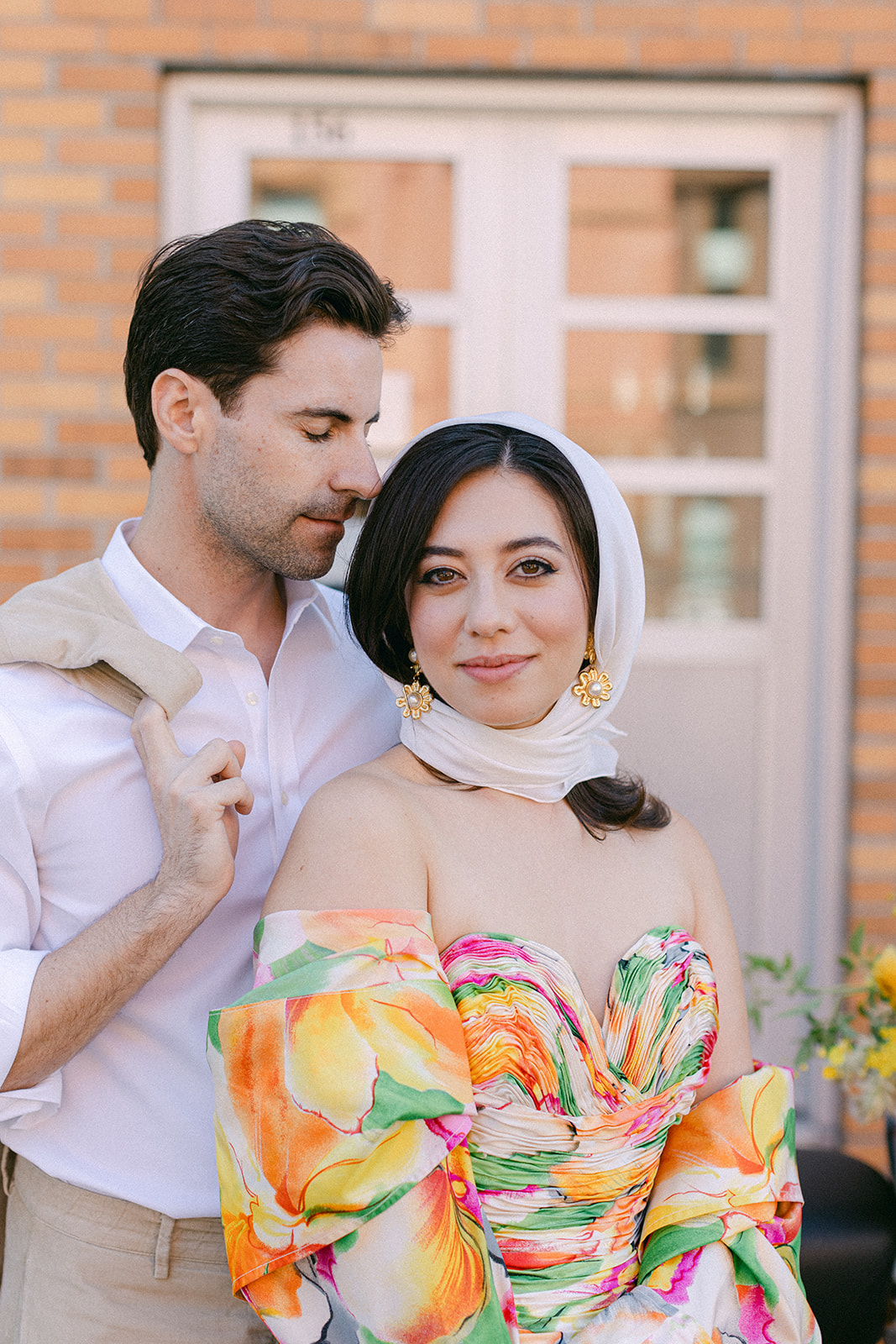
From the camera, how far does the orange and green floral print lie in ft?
4.02

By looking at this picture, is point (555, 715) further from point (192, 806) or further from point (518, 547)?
point (192, 806)

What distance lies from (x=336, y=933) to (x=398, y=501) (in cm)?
55

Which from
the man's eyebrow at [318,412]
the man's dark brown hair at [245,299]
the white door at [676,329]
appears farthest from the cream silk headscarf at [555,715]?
the white door at [676,329]

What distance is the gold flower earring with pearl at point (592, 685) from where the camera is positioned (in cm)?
159

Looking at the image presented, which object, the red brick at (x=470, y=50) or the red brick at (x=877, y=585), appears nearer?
the red brick at (x=470, y=50)

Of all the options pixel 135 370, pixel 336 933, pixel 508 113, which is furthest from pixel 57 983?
pixel 508 113

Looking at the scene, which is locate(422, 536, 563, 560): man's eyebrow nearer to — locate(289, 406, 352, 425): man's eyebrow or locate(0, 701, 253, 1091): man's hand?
locate(289, 406, 352, 425): man's eyebrow

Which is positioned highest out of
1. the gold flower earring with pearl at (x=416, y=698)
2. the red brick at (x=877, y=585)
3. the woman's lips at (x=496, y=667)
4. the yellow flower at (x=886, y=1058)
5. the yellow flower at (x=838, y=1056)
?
the red brick at (x=877, y=585)

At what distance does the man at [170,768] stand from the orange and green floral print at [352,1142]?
0.16 m

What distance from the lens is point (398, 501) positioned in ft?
5.05

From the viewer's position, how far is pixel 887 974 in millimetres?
1793

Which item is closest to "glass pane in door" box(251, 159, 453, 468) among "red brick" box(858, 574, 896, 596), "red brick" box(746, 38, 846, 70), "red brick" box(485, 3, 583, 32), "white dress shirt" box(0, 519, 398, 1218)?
"red brick" box(485, 3, 583, 32)

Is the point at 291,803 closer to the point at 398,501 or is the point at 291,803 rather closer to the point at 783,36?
the point at 398,501

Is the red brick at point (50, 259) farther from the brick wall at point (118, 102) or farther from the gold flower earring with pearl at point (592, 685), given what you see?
the gold flower earring with pearl at point (592, 685)
